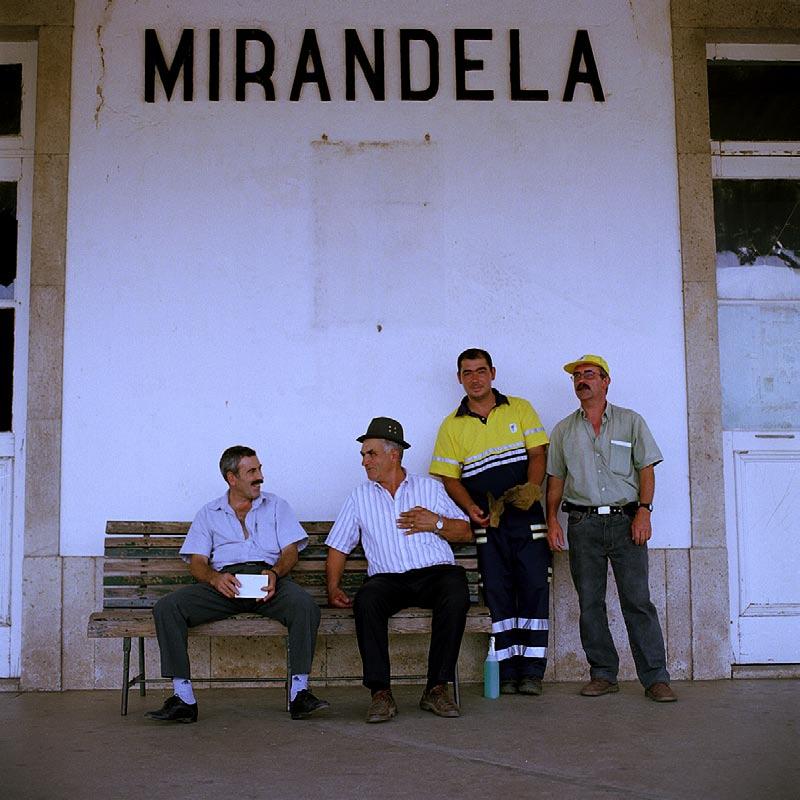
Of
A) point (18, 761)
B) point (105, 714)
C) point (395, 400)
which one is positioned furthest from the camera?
point (395, 400)

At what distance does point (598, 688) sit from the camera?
5617mm

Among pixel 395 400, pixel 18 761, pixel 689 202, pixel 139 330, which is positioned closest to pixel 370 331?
pixel 395 400

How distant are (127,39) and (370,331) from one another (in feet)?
7.22

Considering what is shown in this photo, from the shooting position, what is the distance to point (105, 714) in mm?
5301

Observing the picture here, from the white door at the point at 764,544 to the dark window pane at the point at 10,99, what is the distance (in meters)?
4.53

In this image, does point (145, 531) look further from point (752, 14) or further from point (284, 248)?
point (752, 14)

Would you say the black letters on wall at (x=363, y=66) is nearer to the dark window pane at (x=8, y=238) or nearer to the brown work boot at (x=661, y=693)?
the dark window pane at (x=8, y=238)

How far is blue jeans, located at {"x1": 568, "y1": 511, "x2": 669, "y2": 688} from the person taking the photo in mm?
5602

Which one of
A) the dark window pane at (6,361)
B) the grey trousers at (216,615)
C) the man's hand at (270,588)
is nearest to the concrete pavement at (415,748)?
the grey trousers at (216,615)

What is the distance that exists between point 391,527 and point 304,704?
0.97m

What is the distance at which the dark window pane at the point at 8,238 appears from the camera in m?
6.34

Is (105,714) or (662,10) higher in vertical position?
(662,10)

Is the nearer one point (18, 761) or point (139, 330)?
point (18, 761)

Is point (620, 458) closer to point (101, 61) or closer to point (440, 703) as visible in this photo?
point (440, 703)
